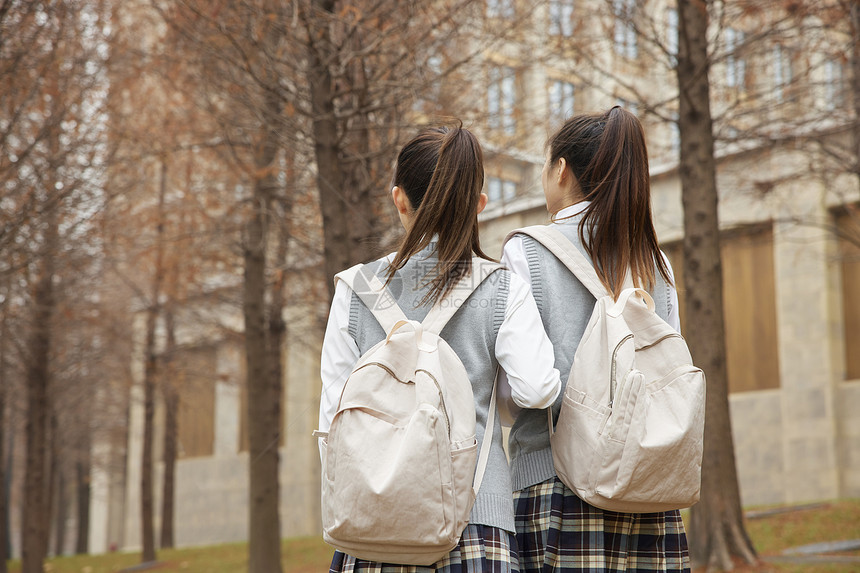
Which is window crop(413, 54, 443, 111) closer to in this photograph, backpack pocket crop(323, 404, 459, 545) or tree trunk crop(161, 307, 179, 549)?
backpack pocket crop(323, 404, 459, 545)

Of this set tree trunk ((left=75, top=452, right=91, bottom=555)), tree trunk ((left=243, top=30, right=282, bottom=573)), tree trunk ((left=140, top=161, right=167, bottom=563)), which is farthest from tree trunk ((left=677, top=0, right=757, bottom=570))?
tree trunk ((left=75, top=452, right=91, bottom=555))

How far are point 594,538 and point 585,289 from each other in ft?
2.37

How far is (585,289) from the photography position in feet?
9.16

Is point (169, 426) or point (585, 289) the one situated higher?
point (585, 289)

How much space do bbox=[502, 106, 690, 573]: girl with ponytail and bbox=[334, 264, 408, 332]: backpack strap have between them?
0.40m

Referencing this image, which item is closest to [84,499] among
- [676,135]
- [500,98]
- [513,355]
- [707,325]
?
[676,135]

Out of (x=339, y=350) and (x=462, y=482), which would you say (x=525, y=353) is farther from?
(x=339, y=350)

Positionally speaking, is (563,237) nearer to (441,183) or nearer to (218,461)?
(441,183)

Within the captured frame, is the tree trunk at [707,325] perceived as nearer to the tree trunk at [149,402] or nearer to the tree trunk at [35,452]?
the tree trunk at [149,402]

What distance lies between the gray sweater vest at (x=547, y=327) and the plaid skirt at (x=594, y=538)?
0.28ft

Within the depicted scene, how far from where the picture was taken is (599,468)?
2.45m

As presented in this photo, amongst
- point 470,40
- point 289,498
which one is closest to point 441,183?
point 470,40

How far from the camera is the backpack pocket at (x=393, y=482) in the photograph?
2.21 m

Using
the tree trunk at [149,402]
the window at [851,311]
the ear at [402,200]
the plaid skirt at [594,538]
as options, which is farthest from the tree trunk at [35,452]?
the window at [851,311]
